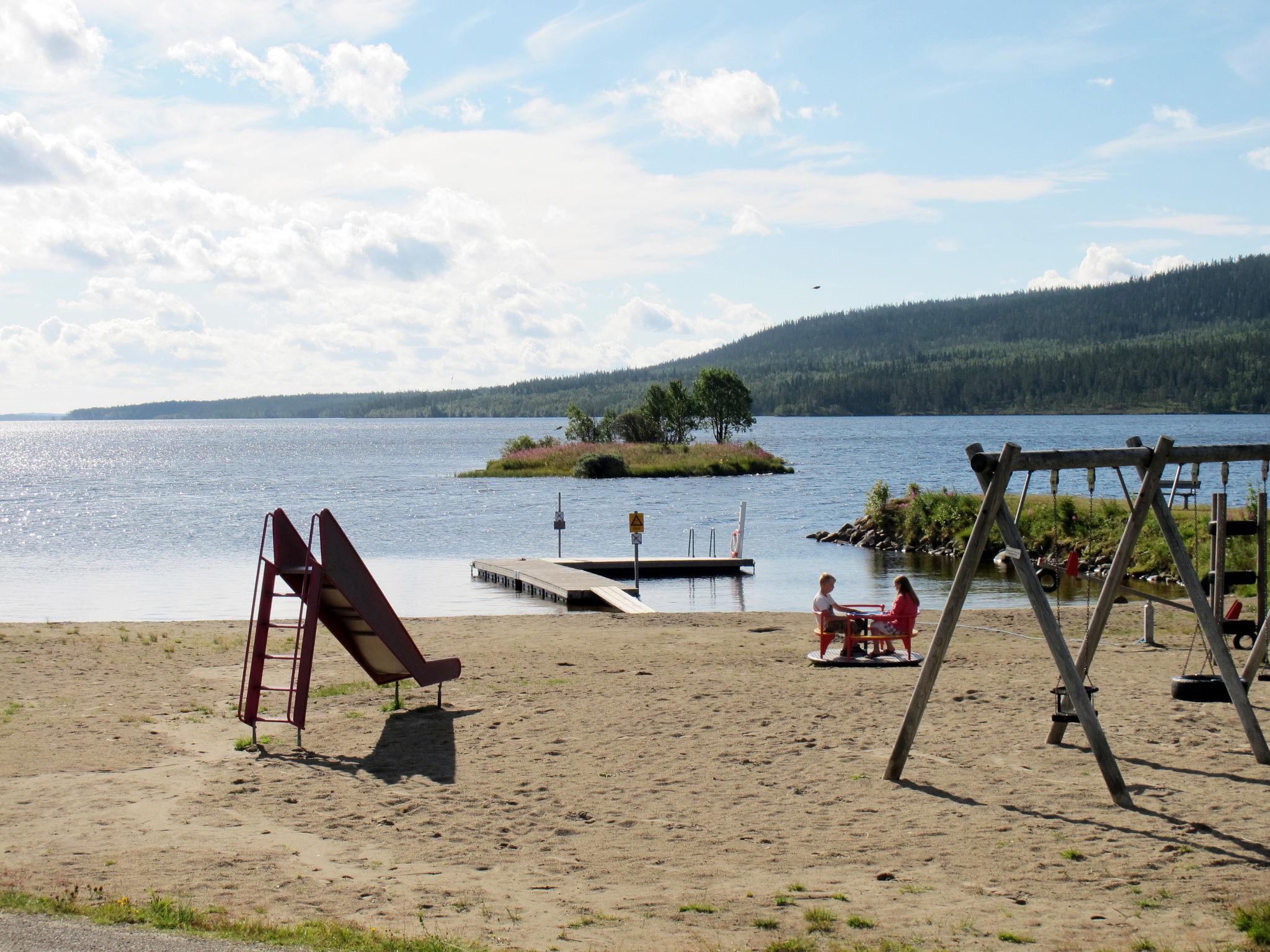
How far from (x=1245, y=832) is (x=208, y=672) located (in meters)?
12.4

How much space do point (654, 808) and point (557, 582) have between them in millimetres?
21079

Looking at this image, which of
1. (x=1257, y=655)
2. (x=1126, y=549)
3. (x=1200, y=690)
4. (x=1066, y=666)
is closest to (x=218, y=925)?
(x=1066, y=666)

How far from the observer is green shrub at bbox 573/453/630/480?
83500mm

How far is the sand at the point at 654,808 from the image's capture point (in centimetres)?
679

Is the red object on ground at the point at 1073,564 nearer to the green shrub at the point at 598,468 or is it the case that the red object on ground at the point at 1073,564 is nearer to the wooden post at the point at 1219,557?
the wooden post at the point at 1219,557

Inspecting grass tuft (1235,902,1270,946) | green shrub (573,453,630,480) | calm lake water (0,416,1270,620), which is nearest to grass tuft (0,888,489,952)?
grass tuft (1235,902,1270,946)

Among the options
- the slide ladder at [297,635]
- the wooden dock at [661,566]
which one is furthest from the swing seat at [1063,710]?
the wooden dock at [661,566]

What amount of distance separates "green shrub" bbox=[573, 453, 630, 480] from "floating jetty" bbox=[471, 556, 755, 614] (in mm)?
45284

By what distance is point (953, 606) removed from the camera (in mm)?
9445

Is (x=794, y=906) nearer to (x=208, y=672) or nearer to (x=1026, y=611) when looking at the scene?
(x=208, y=672)

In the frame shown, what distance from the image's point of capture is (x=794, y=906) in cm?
680

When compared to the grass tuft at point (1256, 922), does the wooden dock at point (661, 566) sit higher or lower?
lower

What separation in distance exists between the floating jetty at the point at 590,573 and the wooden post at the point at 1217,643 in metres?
16.2

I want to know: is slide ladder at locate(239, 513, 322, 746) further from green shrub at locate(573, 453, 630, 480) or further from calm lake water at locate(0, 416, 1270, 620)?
green shrub at locate(573, 453, 630, 480)
